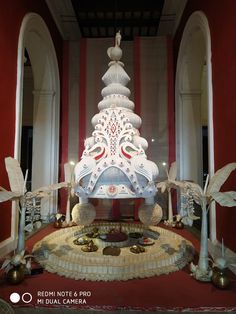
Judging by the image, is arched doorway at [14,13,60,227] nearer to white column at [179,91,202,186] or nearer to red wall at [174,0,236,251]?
white column at [179,91,202,186]

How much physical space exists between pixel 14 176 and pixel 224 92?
249 centimetres

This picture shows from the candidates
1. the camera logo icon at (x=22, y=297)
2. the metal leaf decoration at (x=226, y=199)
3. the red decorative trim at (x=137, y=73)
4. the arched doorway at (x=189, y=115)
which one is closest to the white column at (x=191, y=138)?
the arched doorway at (x=189, y=115)

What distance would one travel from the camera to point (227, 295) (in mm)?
2070

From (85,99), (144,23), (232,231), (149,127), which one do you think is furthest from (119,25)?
(232,231)

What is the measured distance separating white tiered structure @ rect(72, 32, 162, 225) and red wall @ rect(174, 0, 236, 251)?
2.60ft

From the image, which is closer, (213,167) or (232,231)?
(232,231)

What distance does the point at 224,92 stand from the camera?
2.98 metres

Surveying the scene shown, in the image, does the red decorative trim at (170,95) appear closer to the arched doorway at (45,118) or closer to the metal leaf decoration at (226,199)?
the arched doorway at (45,118)

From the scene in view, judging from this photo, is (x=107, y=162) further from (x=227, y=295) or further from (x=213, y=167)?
(x=227, y=295)

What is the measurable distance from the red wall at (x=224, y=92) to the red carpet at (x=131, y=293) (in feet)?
2.19

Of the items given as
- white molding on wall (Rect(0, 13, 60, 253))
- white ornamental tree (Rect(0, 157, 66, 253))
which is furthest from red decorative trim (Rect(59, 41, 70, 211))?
white ornamental tree (Rect(0, 157, 66, 253))

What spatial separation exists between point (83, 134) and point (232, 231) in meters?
3.91

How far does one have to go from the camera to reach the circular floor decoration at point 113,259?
2.42m

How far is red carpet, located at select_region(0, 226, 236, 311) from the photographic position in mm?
1912
